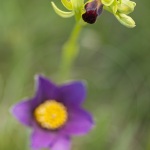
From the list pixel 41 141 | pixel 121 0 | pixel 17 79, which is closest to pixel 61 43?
pixel 17 79

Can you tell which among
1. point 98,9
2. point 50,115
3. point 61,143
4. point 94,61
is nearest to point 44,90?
point 50,115

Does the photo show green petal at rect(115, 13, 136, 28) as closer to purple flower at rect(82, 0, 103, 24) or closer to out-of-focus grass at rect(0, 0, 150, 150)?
purple flower at rect(82, 0, 103, 24)

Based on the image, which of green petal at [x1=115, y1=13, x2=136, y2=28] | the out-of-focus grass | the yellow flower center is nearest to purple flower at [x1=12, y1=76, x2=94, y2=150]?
the yellow flower center

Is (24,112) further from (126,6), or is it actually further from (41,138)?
(126,6)

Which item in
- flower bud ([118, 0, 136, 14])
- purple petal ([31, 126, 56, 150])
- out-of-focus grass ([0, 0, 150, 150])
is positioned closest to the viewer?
flower bud ([118, 0, 136, 14])

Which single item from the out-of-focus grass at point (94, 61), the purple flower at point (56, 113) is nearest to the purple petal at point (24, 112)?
the purple flower at point (56, 113)

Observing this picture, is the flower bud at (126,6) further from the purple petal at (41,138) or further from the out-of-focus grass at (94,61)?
the out-of-focus grass at (94,61)

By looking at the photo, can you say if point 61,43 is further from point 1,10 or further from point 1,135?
point 1,135
